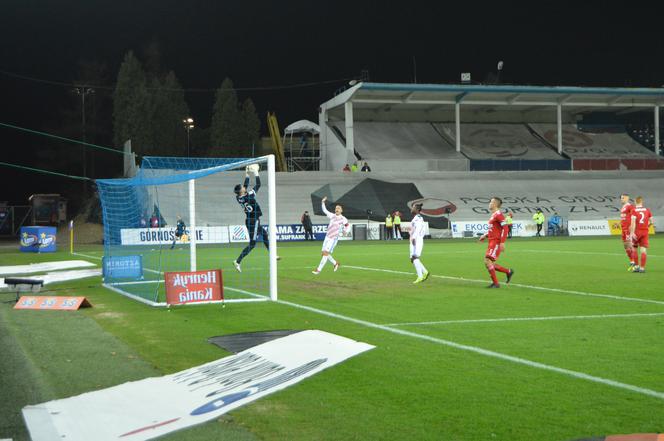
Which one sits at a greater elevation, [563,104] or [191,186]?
[563,104]

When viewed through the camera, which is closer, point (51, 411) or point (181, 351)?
point (51, 411)

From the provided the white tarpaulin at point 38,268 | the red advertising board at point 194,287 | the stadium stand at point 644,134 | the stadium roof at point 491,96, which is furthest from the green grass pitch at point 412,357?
the stadium stand at point 644,134

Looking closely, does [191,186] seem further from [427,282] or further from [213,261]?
[213,261]

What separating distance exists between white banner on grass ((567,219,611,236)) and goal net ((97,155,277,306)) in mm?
25919

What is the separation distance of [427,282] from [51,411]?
12.0 metres

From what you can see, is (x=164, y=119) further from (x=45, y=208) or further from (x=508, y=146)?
(x=508, y=146)

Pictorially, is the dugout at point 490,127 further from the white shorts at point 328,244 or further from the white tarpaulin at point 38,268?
the white shorts at point 328,244

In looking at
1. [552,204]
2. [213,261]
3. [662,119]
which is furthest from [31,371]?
[662,119]

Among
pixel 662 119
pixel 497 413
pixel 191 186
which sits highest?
pixel 662 119

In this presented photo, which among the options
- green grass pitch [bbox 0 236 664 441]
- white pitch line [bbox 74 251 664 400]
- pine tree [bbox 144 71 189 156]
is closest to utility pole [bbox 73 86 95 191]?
pine tree [bbox 144 71 189 156]

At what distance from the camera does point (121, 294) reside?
50.0ft

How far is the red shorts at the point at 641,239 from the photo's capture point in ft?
62.8

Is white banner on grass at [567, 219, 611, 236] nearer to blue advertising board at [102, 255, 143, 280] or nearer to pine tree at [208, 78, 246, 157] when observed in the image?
blue advertising board at [102, 255, 143, 280]

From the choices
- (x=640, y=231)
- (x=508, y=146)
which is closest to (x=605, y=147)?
(x=508, y=146)
